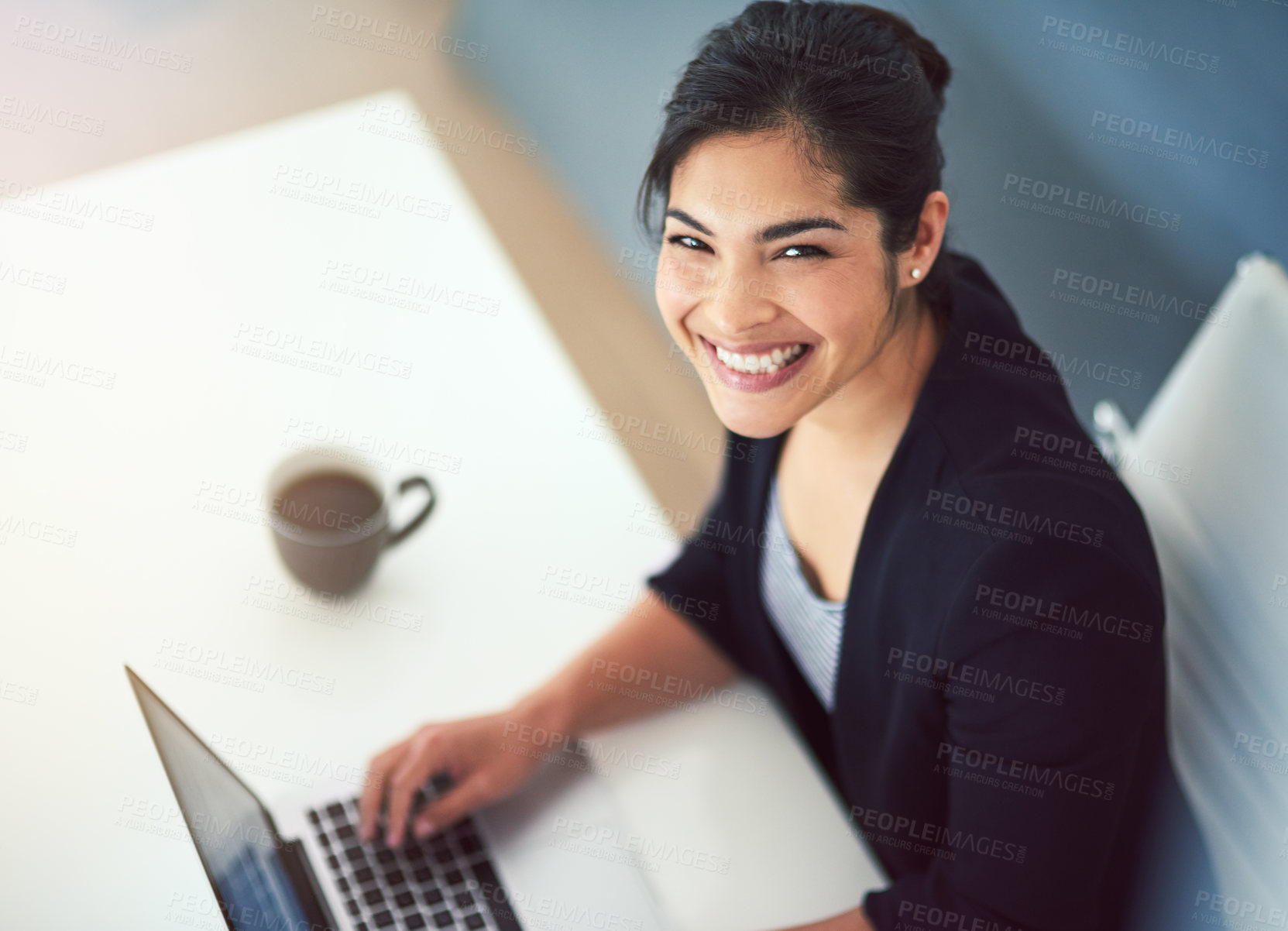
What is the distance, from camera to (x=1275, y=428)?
97cm

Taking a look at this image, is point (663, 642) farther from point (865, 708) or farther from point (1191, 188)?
point (1191, 188)

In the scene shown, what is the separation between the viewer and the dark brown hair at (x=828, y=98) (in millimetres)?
897

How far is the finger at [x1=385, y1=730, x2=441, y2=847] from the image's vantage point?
107 centimetres

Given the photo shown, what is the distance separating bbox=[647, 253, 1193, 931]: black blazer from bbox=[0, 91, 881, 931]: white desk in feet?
0.37

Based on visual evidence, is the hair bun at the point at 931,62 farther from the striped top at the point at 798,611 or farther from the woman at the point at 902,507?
the striped top at the point at 798,611

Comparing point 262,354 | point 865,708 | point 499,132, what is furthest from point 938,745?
point 499,132

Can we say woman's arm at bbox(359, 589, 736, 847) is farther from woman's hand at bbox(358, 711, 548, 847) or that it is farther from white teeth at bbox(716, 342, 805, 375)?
white teeth at bbox(716, 342, 805, 375)

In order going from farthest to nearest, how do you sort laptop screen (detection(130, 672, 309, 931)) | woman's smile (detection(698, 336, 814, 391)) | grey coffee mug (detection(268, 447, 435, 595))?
grey coffee mug (detection(268, 447, 435, 595)) < woman's smile (detection(698, 336, 814, 391)) < laptop screen (detection(130, 672, 309, 931))

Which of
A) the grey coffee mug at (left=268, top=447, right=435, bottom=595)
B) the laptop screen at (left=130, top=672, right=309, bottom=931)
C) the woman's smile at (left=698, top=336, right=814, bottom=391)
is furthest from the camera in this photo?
the grey coffee mug at (left=268, top=447, right=435, bottom=595)

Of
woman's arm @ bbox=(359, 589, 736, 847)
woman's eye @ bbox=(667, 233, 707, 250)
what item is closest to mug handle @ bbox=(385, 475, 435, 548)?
woman's arm @ bbox=(359, 589, 736, 847)

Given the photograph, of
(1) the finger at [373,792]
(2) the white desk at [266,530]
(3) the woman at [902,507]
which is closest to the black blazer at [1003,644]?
(3) the woman at [902,507]

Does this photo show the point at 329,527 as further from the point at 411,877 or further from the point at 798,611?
the point at 798,611

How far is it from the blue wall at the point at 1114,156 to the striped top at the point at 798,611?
0.54 m

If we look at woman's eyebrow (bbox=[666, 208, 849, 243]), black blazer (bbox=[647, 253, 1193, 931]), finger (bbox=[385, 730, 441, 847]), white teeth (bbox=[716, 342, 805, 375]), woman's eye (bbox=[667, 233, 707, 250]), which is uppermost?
woman's eye (bbox=[667, 233, 707, 250])
